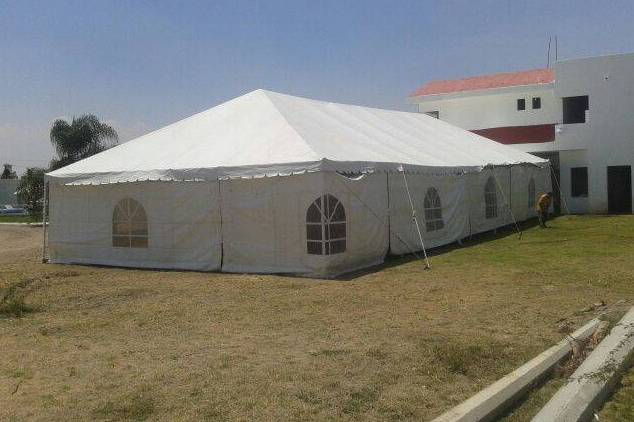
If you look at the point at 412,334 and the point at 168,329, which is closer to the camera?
the point at 412,334

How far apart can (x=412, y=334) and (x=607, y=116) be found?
797 inches

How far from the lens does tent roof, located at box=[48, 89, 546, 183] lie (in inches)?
427

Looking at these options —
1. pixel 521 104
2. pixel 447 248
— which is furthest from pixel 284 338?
pixel 521 104

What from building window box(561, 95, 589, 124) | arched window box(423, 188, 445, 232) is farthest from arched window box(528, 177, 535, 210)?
arched window box(423, 188, 445, 232)

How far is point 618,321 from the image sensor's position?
6.04 m

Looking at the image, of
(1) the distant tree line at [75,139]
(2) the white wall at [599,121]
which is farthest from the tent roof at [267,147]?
(1) the distant tree line at [75,139]

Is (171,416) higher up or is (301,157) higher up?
(301,157)

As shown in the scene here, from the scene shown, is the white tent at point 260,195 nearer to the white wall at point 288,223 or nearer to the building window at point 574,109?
the white wall at point 288,223

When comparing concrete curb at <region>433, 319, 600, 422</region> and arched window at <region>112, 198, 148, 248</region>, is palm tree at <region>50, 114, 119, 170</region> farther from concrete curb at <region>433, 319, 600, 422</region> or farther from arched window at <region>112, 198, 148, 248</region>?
concrete curb at <region>433, 319, 600, 422</region>

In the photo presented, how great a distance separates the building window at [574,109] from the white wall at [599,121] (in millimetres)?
777

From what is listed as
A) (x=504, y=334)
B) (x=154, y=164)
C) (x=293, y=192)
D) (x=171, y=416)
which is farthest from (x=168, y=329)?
(x=154, y=164)

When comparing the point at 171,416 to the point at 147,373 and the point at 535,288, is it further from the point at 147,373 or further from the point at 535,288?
the point at 535,288

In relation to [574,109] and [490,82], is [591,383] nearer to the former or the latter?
[574,109]

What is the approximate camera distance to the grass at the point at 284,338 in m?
4.35
